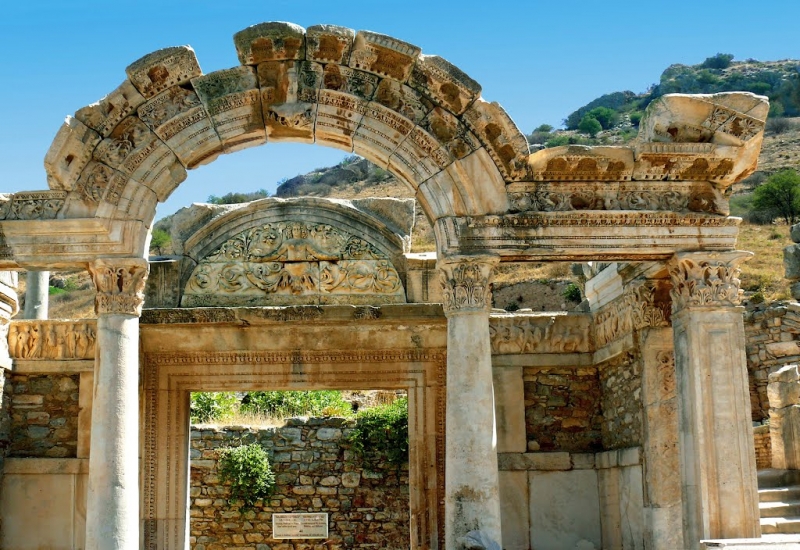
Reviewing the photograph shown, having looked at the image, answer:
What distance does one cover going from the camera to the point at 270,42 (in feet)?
31.8

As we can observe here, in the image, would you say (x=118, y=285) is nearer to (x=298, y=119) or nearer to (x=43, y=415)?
(x=298, y=119)

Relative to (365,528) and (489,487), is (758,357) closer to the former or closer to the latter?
(365,528)

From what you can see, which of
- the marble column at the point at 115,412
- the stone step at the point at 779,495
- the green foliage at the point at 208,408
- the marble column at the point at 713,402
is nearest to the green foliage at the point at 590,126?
the green foliage at the point at 208,408

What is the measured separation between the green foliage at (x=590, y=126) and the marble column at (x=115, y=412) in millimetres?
59830

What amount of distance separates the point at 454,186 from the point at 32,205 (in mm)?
3898

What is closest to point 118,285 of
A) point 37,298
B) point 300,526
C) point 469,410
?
point 469,410

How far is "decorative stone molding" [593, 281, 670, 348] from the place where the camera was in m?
10.8

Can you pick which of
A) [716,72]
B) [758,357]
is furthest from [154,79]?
[716,72]

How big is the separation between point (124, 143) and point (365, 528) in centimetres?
905

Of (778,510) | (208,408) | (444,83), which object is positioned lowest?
(778,510)

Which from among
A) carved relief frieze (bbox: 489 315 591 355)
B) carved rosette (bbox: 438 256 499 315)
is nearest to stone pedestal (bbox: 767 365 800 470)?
carved relief frieze (bbox: 489 315 591 355)

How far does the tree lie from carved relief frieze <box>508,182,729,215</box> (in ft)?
103

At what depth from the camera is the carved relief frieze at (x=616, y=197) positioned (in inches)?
387

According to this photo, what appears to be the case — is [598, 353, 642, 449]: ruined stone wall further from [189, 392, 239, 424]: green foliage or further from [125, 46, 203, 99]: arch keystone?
[189, 392, 239, 424]: green foliage
